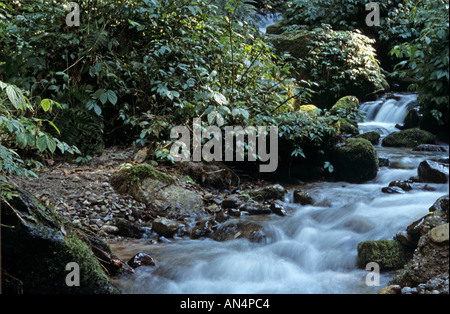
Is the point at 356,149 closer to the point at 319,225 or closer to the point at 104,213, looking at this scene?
the point at 319,225

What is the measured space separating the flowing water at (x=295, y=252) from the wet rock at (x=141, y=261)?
0.17ft

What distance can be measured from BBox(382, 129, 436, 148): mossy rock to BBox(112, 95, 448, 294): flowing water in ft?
8.02

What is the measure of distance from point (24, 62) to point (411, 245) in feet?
16.9

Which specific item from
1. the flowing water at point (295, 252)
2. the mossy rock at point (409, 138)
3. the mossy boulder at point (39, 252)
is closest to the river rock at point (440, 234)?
the flowing water at point (295, 252)

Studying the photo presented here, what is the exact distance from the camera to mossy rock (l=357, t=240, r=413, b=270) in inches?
111

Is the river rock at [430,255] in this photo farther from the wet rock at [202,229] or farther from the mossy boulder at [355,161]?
the mossy boulder at [355,161]

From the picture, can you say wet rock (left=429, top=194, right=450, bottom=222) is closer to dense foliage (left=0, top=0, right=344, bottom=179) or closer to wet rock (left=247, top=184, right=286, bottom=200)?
wet rock (left=247, top=184, right=286, bottom=200)

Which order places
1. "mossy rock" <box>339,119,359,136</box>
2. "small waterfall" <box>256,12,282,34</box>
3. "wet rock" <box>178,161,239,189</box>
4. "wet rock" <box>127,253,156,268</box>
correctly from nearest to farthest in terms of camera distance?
"wet rock" <box>127,253,156,268</box>, "wet rock" <box>178,161,239,189</box>, "mossy rock" <box>339,119,359,136</box>, "small waterfall" <box>256,12,282,34</box>

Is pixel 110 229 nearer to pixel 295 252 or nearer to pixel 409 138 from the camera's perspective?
pixel 295 252

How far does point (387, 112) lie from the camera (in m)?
8.89

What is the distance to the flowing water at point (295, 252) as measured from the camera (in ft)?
9.09

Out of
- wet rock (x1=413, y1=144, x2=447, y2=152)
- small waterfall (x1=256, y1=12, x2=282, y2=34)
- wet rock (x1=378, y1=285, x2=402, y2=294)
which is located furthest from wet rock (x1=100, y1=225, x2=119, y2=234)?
small waterfall (x1=256, y1=12, x2=282, y2=34)
